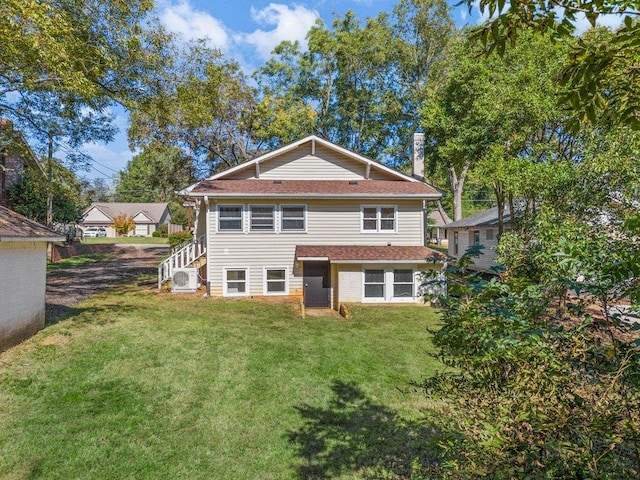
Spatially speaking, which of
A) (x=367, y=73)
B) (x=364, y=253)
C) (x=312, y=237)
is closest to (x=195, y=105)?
(x=312, y=237)

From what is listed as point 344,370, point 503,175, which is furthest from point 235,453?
point 503,175

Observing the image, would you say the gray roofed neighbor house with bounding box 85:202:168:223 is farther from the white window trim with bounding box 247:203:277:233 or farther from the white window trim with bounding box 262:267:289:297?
the white window trim with bounding box 262:267:289:297

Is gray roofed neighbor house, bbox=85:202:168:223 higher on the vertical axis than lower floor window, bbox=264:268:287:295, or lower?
higher

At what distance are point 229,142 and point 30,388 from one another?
80.6ft

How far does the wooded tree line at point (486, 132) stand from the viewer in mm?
2180

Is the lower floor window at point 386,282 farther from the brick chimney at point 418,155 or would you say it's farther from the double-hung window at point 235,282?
the brick chimney at point 418,155

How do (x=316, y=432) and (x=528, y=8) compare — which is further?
(x=316, y=432)

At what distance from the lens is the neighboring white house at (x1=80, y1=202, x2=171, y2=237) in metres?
55.9

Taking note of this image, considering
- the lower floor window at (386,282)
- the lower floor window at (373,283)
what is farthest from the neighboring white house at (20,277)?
the lower floor window at (386,282)

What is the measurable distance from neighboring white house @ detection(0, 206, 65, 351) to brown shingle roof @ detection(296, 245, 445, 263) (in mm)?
8321

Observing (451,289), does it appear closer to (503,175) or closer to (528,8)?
(528,8)

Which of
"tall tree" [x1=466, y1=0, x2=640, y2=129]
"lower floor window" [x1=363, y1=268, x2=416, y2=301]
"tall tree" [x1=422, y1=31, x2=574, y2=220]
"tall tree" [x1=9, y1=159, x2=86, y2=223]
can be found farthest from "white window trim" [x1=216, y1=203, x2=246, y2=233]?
"tall tree" [x1=466, y1=0, x2=640, y2=129]

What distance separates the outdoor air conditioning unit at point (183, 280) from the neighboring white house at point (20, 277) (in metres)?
5.84

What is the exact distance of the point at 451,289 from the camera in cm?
282
